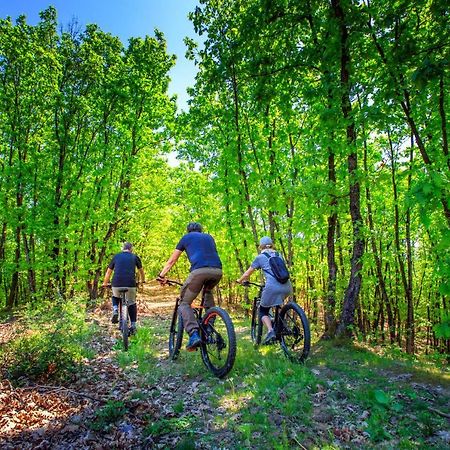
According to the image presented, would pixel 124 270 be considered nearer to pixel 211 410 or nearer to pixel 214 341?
pixel 214 341

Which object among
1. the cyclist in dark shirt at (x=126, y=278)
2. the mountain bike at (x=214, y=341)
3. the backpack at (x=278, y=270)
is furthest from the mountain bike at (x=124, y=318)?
the backpack at (x=278, y=270)

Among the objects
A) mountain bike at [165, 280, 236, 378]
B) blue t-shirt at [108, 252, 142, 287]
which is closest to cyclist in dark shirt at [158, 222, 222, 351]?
mountain bike at [165, 280, 236, 378]

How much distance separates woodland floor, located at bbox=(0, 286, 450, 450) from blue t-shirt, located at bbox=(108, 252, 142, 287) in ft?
8.74

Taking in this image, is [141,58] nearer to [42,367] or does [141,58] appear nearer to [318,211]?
[318,211]

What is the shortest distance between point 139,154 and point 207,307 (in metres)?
13.9

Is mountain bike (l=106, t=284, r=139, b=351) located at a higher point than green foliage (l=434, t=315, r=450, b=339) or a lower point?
lower

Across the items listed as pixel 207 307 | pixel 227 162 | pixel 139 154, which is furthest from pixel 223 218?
pixel 207 307

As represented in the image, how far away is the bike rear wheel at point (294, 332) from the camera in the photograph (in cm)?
623

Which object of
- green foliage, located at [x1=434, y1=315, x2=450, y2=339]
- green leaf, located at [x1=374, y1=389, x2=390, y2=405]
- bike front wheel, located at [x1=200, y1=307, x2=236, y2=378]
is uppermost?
green foliage, located at [x1=434, y1=315, x2=450, y2=339]

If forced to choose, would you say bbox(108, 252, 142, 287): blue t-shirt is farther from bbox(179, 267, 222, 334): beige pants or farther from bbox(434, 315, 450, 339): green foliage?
bbox(434, 315, 450, 339): green foliage

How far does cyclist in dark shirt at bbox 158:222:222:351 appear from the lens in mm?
6297

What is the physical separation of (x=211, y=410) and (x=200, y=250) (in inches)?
108

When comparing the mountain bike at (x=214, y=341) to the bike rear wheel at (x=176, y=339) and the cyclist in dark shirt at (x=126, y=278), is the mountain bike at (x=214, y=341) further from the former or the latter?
the cyclist in dark shirt at (x=126, y=278)

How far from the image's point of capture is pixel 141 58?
18391 mm
